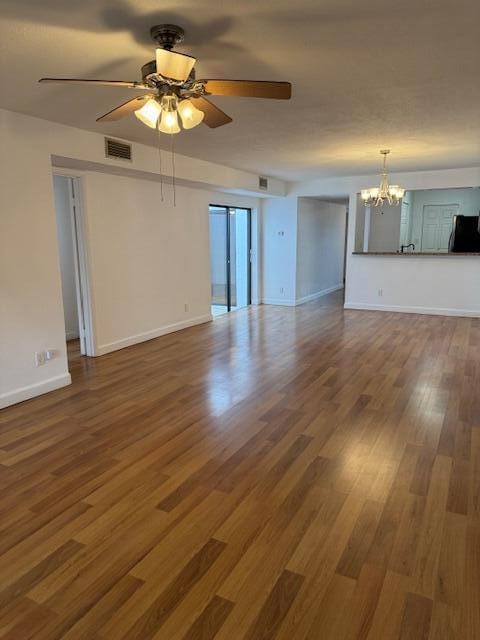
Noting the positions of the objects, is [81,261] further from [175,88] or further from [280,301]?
[280,301]

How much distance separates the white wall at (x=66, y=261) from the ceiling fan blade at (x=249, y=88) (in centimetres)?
400

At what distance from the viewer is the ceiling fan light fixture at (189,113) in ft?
7.98

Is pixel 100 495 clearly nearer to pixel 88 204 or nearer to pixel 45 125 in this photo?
pixel 45 125

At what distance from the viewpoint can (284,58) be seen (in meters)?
2.51

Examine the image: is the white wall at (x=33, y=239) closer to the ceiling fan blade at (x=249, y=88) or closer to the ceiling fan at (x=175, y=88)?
the ceiling fan at (x=175, y=88)

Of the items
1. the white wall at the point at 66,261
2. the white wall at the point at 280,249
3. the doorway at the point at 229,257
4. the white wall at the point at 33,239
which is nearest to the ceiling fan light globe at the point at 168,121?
the white wall at the point at 33,239

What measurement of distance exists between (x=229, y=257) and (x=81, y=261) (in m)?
3.51

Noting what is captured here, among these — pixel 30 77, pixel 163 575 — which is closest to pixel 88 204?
pixel 30 77

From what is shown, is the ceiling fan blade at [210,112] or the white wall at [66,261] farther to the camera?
the white wall at [66,261]

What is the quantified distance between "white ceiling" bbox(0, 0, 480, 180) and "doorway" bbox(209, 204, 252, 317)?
130 inches

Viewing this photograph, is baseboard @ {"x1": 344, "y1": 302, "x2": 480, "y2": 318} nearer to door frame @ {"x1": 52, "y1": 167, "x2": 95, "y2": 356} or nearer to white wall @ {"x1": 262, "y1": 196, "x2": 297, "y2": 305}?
white wall @ {"x1": 262, "y1": 196, "x2": 297, "y2": 305}

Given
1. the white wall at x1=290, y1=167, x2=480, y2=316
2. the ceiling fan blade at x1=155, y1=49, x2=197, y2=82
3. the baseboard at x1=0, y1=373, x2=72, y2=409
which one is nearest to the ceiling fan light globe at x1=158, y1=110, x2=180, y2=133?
the ceiling fan blade at x1=155, y1=49, x2=197, y2=82

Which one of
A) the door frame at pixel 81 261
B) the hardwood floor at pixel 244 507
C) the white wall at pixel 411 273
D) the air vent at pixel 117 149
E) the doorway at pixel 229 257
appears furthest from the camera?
the doorway at pixel 229 257

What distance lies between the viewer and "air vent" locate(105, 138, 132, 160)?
4.36m
